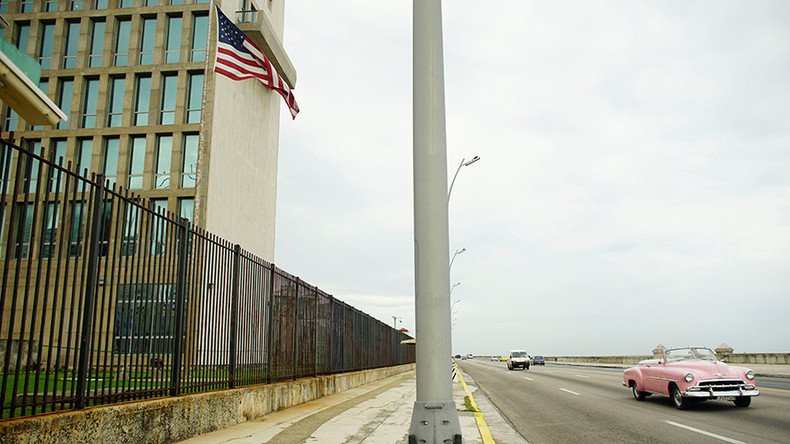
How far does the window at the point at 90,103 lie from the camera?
33938 mm

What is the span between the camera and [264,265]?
12461 mm

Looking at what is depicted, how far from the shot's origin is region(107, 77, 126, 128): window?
3384 cm

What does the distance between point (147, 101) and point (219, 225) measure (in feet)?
27.1

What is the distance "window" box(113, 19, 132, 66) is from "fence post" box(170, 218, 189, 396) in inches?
1183

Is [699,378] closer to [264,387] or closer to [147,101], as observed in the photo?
[264,387]

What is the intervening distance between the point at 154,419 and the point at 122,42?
109 feet

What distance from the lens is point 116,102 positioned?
112 feet

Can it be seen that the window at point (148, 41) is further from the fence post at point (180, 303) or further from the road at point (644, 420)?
the fence post at point (180, 303)

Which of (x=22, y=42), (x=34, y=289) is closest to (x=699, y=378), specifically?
(x=34, y=289)

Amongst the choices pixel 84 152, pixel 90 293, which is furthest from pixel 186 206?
pixel 90 293

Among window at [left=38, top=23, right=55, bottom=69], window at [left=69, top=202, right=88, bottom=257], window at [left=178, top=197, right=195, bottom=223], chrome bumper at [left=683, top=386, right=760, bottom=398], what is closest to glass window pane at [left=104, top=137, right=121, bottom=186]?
window at [left=178, top=197, right=195, bottom=223]

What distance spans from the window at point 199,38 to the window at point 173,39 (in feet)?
2.71

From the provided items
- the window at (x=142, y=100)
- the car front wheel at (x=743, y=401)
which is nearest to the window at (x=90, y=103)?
the window at (x=142, y=100)

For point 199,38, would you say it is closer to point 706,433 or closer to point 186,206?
point 186,206
